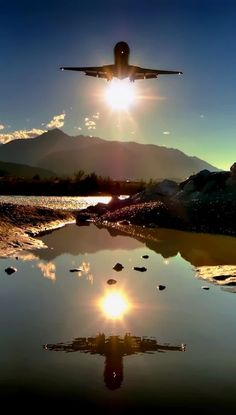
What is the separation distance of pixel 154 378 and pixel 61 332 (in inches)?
119

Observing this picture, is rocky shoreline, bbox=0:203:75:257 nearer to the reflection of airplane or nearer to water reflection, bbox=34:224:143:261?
water reflection, bbox=34:224:143:261

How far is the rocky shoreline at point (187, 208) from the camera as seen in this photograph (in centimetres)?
3634

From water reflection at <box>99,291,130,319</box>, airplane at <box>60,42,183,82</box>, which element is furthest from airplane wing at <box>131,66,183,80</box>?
water reflection at <box>99,291,130,319</box>

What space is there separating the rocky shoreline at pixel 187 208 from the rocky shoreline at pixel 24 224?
15.3ft

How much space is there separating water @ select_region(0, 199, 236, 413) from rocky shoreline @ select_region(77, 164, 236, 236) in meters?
16.3

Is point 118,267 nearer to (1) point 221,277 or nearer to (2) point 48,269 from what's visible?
(2) point 48,269

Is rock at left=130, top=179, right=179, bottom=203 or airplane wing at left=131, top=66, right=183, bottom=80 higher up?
airplane wing at left=131, top=66, right=183, bottom=80

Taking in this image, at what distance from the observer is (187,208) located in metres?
39.2

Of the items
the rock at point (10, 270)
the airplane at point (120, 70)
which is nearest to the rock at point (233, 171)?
the airplane at point (120, 70)

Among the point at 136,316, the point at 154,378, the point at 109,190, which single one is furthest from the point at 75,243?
the point at 109,190

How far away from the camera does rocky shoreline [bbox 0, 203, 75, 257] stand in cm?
2353

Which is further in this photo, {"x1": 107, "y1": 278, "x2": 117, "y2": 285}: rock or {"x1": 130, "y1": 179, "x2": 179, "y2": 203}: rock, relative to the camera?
{"x1": 130, "y1": 179, "x2": 179, "y2": 203}: rock

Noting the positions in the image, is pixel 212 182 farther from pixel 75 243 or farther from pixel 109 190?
pixel 109 190

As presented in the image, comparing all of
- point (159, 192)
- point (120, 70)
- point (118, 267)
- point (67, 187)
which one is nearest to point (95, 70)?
point (120, 70)
